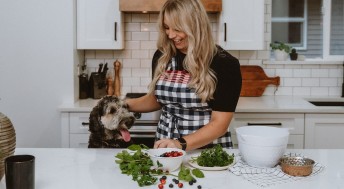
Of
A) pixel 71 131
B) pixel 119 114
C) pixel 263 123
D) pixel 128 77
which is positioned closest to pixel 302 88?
pixel 263 123

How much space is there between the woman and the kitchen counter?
10.3 inches

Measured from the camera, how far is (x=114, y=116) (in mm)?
2195

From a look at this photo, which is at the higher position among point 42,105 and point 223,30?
point 223,30

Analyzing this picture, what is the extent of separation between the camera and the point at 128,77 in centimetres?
428

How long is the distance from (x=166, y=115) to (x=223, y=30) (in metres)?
1.55

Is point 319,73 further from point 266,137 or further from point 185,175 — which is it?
point 185,175

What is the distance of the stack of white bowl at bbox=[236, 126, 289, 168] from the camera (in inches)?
68.6

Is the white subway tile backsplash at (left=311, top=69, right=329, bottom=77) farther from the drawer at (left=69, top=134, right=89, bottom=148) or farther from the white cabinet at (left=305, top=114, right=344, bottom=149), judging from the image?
the drawer at (left=69, top=134, right=89, bottom=148)

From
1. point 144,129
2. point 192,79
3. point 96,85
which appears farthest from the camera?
point 96,85

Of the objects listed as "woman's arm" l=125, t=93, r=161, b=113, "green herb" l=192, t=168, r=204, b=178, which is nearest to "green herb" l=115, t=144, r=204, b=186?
"green herb" l=192, t=168, r=204, b=178

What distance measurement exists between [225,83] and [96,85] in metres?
1.99

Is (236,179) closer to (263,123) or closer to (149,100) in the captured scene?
(149,100)

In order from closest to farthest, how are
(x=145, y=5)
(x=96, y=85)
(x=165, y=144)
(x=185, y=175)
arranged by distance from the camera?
(x=185, y=175), (x=165, y=144), (x=145, y=5), (x=96, y=85)

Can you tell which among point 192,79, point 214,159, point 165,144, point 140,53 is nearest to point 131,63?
point 140,53
